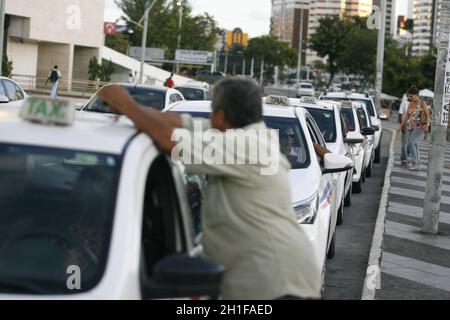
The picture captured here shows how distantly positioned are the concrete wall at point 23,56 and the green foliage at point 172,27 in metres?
30.7

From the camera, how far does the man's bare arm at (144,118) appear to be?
406 cm

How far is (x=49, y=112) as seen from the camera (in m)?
4.01

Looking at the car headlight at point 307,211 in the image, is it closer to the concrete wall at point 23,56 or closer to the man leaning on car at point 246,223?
the man leaning on car at point 246,223

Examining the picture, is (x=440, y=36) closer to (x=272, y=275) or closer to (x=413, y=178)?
(x=413, y=178)

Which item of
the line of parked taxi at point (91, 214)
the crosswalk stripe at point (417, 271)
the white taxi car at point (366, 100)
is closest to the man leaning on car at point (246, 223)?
the line of parked taxi at point (91, 214)

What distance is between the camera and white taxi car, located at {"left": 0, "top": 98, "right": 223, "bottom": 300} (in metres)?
3.66

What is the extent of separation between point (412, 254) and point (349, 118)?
8.62 m

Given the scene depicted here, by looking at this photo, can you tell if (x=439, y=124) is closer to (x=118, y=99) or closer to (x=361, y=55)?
(x=118, y=99)

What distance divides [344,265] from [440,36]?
3838 mm

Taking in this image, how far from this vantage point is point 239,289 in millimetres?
4055

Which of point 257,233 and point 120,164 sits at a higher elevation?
point 120,164
